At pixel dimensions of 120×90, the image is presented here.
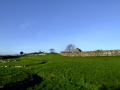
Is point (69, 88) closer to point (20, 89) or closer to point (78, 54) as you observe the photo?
point (20, 89)

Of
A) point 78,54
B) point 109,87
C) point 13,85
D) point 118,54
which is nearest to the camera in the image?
point 109,87

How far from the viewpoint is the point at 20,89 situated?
10.4 m

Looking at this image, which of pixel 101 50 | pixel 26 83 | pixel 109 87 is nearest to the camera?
pixel 109 87

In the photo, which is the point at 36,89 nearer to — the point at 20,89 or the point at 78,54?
the point at 20,89

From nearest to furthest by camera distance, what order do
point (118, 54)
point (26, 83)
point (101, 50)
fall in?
point (26, 83) < point (118, 54) < point (101, 50)

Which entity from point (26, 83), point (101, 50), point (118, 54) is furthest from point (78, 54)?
point (26, 83)

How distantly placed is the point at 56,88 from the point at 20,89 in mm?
3674

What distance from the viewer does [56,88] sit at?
33.3 ft

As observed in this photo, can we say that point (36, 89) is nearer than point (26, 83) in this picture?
Yes

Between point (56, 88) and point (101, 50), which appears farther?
point (101, 50)

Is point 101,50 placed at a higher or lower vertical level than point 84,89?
higher

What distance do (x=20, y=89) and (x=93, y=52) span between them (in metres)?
38.3

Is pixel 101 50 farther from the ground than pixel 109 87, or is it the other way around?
pixel 101 50

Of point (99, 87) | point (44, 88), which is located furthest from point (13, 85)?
point (99, 87)
